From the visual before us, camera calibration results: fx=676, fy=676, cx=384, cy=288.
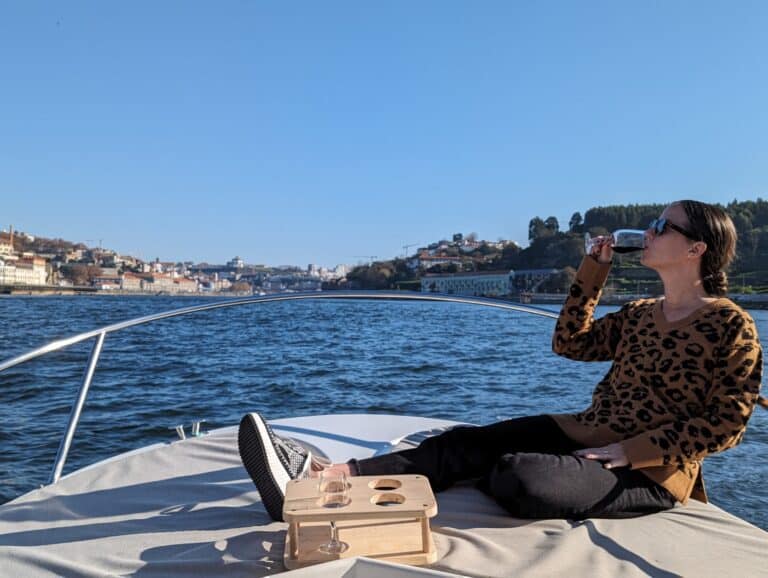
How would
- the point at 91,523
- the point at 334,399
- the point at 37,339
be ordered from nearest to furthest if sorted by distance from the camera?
1. the point at 91,523
2. the point at 334,399
3. the point at 37,339

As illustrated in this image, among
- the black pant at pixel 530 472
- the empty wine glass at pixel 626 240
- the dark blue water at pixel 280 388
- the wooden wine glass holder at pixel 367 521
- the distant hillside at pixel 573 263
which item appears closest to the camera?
the wooden wine glass holder at pixel 367 521

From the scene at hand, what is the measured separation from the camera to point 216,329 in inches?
845

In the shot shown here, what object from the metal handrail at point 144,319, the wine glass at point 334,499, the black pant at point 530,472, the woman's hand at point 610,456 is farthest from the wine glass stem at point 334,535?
the metal handrail at point 144,319

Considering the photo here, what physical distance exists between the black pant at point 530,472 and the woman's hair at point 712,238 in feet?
2.00

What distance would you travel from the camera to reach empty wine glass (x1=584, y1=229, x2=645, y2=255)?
210 centimetres

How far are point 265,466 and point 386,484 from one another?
301 mm

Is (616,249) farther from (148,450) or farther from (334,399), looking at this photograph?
(334,399)

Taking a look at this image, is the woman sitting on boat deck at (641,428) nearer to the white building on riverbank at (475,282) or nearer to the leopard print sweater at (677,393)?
the leopard print sweater at (677,393)

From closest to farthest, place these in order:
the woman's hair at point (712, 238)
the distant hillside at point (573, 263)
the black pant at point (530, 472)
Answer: the black pant at point (530, 472), the woman's hair at point (712, 238), the distant hillside at point (573, 263)

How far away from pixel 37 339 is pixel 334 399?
11.2 m

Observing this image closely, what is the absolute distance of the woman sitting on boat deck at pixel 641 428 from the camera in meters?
1.76

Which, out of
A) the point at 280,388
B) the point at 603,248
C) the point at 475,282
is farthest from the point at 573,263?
the point at 603,248

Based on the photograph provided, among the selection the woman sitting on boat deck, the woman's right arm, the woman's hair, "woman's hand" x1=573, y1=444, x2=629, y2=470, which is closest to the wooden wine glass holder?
the woman sitting on boat deck

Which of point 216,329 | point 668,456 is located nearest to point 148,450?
point 668,456
